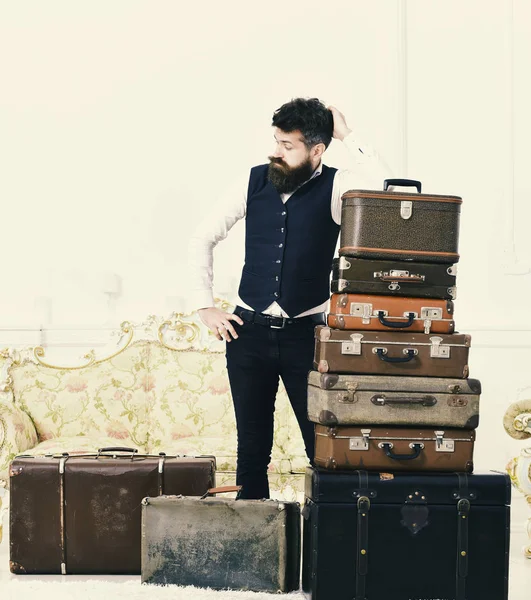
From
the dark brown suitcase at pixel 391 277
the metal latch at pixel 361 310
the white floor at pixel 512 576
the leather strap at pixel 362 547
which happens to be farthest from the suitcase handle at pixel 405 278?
the white floor at pixel 512 576

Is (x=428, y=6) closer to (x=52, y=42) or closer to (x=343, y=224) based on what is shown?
(x=52, y=42)

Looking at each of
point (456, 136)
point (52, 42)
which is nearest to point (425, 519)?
point (456, 136)

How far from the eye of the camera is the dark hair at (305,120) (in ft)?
10.4

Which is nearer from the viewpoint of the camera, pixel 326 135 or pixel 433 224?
pixel 433 224

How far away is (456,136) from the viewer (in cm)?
555

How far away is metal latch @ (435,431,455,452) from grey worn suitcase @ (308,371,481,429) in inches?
1.6

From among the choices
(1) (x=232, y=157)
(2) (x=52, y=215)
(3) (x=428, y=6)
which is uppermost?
(3) (x=428, y=6)

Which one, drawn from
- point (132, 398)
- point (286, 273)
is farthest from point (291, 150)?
point (132, 398)

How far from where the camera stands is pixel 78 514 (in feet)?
11.0

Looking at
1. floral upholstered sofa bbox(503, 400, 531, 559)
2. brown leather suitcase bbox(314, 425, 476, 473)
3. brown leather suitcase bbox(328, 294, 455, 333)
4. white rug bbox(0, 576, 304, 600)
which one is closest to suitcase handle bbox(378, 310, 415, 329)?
brown leather suitcase bbox(328, 294, 455, 333)

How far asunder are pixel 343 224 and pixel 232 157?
274 cm

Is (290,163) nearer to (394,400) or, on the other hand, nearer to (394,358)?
(394,358)

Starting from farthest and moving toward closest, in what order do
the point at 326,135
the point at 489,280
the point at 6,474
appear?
the point at 489,280 → the point at 6,474 → the point at 326,135

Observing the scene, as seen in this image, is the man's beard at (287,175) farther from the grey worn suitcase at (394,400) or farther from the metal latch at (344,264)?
the grey worn suitcase at (394,400)
